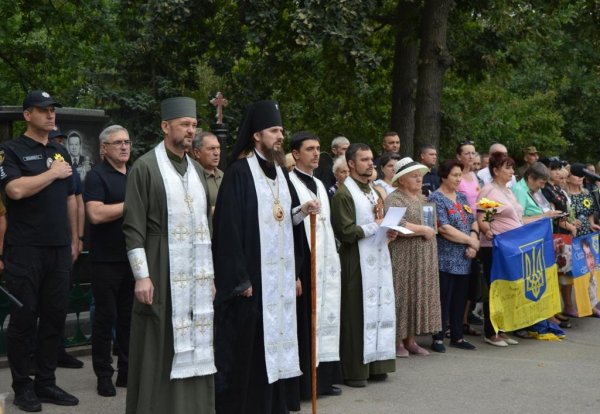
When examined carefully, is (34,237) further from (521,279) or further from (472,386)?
(521,279)

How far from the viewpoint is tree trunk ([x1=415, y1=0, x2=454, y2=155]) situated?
1625 centimetres

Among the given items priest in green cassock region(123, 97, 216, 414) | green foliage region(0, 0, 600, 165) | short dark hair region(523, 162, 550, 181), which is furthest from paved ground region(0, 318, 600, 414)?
green foliage region(0, 0, 600, 165)

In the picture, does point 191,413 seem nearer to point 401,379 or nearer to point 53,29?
point 401,379

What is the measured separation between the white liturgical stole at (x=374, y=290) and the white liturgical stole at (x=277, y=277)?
163cm

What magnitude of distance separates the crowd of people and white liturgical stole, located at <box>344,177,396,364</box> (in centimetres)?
1

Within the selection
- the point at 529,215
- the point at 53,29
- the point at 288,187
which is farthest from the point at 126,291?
the point at 53,29

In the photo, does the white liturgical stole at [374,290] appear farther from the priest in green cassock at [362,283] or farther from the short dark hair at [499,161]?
the short dark hair at [499,161]

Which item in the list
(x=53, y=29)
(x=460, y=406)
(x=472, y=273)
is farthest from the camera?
(x=53, y=29)

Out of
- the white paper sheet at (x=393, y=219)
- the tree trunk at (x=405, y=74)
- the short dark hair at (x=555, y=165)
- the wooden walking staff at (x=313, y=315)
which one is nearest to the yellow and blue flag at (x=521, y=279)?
the short dark hair at (x=555, y=165)

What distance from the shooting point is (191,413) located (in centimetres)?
621

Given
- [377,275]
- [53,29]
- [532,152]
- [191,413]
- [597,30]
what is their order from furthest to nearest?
[597,30]
[53,29]
[532,152]
[377,275]
[191,413]

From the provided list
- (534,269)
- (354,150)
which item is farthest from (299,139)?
(534,269)

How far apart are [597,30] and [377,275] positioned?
44.6 feet

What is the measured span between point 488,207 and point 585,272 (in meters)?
2.37
